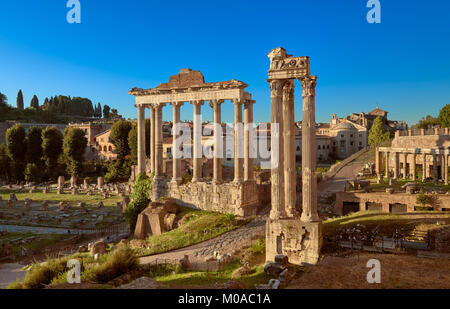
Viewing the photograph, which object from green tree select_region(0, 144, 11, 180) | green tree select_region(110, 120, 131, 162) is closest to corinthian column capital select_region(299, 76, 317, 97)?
green tree select_region(110, 120, 131, 162)

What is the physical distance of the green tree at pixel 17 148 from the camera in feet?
200

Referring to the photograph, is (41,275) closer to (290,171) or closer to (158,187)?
(290,171)

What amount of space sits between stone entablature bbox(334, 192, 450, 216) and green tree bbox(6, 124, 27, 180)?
182 feet

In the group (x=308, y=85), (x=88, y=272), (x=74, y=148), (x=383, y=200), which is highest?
(x=308, y=85)

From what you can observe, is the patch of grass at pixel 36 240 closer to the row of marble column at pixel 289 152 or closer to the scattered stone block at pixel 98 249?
the scattered stone block at pixel 98 249

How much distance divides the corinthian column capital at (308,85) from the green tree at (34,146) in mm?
58847

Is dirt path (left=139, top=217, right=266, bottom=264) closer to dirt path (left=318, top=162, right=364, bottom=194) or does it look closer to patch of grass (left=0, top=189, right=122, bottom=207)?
dirt path (left=318, top=162, right=364, bottom=194)

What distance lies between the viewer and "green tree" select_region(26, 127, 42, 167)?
201ft

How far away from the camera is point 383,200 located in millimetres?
25844

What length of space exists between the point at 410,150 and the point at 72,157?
49349 mm

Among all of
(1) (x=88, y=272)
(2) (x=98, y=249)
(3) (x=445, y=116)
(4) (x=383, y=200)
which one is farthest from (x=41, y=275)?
(3) (x=445, y=116)

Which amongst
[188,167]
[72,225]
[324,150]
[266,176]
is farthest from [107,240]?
[324,150]

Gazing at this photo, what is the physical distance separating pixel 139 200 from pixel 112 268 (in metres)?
14.4

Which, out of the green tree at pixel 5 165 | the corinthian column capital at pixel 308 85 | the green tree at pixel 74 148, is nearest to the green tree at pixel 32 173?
the green tree at pixel 5 165
